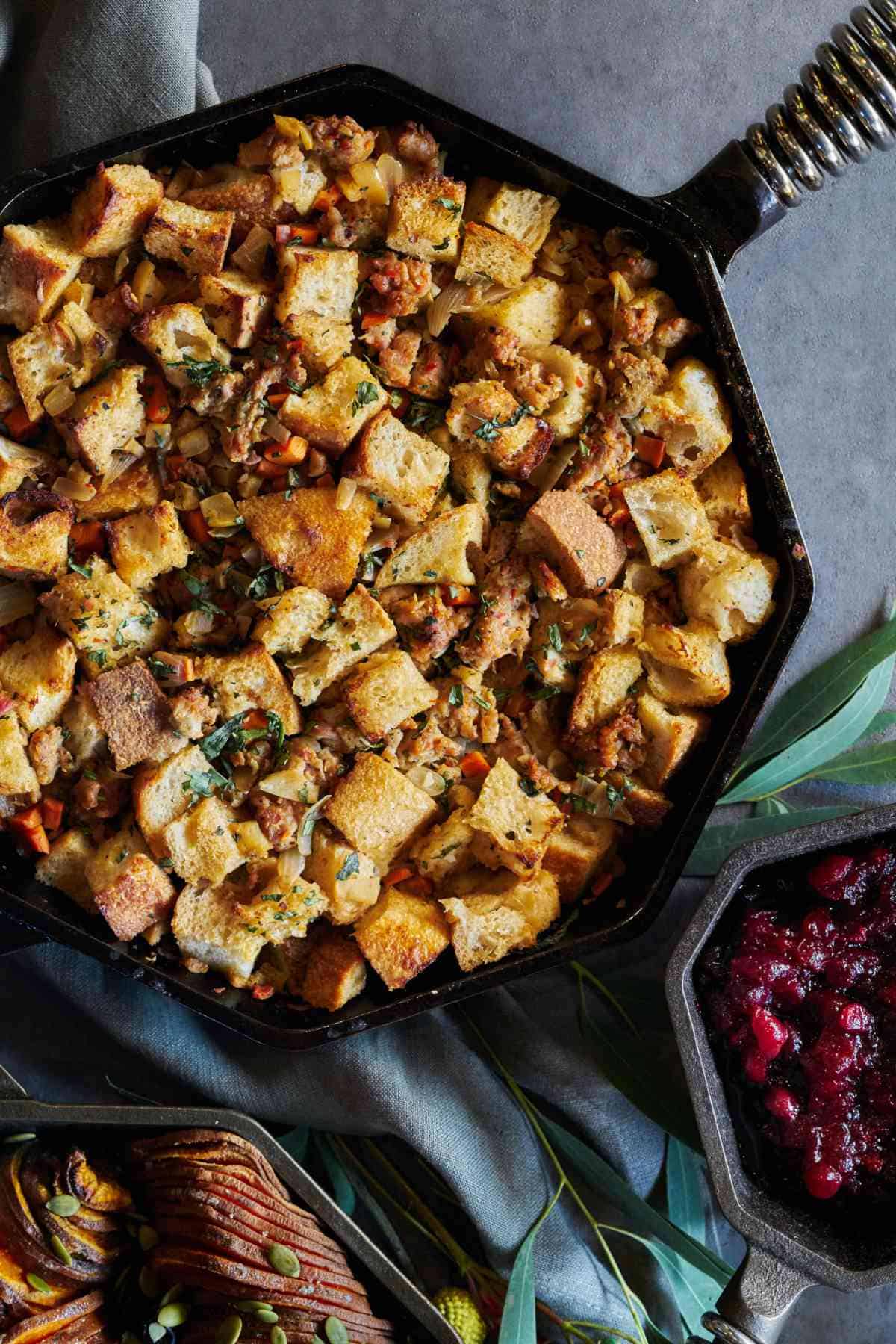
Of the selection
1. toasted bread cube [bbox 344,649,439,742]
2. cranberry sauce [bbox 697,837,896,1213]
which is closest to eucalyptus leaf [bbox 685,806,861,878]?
cranberry sauce [bbox 697,837,896,1213]

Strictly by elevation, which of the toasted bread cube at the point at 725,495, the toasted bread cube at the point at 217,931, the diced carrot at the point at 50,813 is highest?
the toasted bread cube at the point at 725,495

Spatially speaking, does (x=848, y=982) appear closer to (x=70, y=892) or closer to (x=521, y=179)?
(x=70, y=892)

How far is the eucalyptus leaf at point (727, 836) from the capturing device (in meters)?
2.66

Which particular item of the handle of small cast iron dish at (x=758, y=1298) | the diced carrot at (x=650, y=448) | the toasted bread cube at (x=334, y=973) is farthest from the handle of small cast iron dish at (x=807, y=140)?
the handle of small cast iron dish at (x=758, y=1298)

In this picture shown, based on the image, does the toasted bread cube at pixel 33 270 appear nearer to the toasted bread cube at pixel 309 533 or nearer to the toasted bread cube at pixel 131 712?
the toasted bread cube at pixel 309 533

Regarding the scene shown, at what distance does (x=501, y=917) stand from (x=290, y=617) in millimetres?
710

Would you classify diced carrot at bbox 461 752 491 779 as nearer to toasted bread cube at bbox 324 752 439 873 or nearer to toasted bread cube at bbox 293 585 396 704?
toasted bread cube at bbox 324 752 439 873

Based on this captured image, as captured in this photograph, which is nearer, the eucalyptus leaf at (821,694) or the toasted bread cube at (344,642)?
the toasted bread cube at (344,642)

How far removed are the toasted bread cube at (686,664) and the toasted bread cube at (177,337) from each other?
3.29ft

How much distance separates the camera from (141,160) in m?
2.32

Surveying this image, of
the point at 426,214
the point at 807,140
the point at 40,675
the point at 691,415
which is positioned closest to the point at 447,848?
the point at 40,675

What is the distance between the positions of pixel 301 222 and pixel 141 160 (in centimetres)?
32

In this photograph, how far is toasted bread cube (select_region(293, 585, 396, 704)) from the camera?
Answer: 7.64ft

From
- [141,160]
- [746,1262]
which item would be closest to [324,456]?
[141,160]
